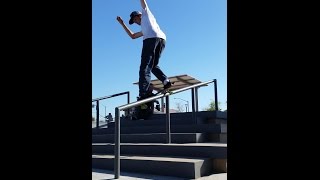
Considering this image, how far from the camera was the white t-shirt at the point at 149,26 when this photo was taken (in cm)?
536

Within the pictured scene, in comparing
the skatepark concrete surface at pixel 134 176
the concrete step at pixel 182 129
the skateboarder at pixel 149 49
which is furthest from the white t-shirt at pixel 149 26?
the skatepark concrete surface at pixel 134 176

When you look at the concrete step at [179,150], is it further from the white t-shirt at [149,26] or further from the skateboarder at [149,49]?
the white t-shirt at [149,26]

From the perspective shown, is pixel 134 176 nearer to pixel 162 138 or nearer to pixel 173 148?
pixel 173 148

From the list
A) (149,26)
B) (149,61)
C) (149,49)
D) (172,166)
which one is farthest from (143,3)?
(172,166)

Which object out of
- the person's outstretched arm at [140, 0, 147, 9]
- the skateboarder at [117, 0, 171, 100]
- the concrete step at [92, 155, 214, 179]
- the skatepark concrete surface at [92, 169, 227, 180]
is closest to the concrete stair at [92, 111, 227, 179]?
the concrete step at [92, 155, 214, 179]

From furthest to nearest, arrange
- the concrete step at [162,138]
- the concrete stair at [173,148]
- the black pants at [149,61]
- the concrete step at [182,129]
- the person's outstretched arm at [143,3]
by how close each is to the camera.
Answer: the person's outstretched arm at [143,3] < the black pants at [149,61] < the concrete step at [182,129] < the concrete step at [162,138] < the concrete stair at [173,148]

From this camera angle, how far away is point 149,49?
5.32m

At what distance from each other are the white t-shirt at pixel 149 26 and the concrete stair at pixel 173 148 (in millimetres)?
1546

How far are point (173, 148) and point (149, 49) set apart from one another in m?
1.79
